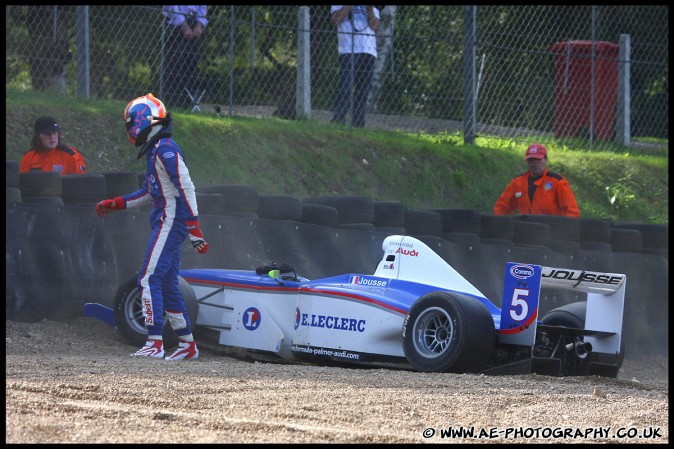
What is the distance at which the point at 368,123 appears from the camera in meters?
14.3

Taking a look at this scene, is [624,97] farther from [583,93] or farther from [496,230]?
[496,230]

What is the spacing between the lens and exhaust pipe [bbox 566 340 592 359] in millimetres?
7492

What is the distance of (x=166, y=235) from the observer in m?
7.73

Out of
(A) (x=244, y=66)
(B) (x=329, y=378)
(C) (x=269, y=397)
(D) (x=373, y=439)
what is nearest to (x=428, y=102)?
(A) (x=244, y=66)

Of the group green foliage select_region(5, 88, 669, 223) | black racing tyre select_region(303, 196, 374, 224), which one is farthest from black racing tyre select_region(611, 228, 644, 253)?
black racing tyre select_region(303, 196, 374, 224)

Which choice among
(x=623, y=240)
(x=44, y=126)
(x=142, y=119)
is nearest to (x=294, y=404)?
(x=142, y=119)

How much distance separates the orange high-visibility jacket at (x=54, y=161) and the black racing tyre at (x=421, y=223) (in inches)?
124

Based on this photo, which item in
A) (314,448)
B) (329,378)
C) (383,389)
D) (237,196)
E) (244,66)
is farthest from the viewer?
(244,66)

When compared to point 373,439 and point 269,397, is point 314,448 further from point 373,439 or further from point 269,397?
point 269,397

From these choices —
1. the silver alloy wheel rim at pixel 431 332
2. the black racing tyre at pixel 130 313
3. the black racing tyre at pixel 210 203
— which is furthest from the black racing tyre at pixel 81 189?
the silver alloy wheel rim at pixel 431 332

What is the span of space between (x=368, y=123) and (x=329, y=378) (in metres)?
8.06

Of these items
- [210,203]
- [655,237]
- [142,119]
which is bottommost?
[655,237]

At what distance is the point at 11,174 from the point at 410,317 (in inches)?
138

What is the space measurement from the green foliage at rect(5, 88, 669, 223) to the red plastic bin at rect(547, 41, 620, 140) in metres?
0.32
